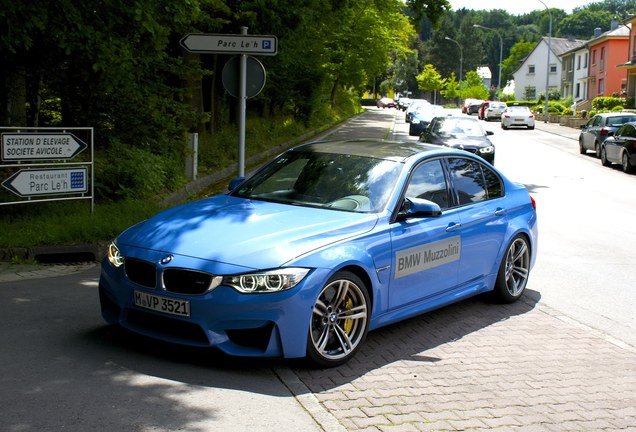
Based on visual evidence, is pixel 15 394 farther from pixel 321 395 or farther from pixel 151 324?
pixel 321 395

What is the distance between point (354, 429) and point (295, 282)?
110cm

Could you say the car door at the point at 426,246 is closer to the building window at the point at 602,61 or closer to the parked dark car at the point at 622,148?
the parked dark car at the point at 622,148

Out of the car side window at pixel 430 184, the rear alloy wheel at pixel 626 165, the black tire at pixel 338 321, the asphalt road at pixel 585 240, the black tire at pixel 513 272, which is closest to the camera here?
the black tire at pixel 338 321

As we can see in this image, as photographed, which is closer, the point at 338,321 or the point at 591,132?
the point at 338,321

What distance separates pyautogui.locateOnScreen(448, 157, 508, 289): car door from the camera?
695 centimetres

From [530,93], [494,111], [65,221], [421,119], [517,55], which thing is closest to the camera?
[65,221]

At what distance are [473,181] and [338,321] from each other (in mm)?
2500

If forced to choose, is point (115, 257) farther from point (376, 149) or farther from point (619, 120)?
point (619, 120)

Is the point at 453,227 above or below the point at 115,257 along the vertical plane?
above

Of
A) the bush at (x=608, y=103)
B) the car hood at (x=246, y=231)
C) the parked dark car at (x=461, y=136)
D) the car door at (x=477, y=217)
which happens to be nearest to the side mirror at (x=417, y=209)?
the car hood at (x=246, y=231)

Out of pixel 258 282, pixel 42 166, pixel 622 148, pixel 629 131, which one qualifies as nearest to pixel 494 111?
pixel 629 131

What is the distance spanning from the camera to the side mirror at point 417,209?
20.2ft

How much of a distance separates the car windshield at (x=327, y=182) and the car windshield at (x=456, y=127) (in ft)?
54.2

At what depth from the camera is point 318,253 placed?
5332mm
